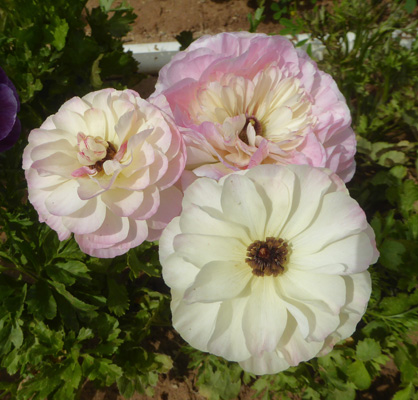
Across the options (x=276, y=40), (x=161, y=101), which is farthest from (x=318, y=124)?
(x=161, y=101)

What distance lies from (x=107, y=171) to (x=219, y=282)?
0.85 feet

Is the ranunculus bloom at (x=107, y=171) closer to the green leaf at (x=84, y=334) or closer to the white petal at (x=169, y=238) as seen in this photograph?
the white petal at (x=169, y=238)

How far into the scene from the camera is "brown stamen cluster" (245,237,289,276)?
669mm

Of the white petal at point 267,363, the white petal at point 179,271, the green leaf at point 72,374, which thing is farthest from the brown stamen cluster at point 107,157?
the green leaf at point 72,374

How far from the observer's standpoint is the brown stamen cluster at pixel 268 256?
669 millimetres

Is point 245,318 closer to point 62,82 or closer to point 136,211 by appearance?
point 136,211

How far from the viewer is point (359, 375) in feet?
3.50

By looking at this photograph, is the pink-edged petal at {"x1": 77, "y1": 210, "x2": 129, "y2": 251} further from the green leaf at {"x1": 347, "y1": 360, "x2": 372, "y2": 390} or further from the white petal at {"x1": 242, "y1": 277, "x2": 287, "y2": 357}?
the green leaf at {"x1": 347, "y1": 360, "x2": 372, "y2": 390}

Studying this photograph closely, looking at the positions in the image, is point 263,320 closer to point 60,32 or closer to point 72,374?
point 72,374

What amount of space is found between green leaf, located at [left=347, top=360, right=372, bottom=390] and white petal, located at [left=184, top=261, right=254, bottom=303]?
595mm

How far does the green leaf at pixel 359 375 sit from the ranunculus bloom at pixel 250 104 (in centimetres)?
62

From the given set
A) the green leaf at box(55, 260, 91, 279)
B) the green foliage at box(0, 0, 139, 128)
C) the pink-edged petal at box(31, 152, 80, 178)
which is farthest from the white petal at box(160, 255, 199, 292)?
the green foliage at box(0, 0, 139, 128)

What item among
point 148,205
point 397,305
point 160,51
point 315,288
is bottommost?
point 397,305

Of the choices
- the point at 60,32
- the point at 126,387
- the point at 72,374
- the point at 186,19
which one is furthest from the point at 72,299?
the point at 186,19
